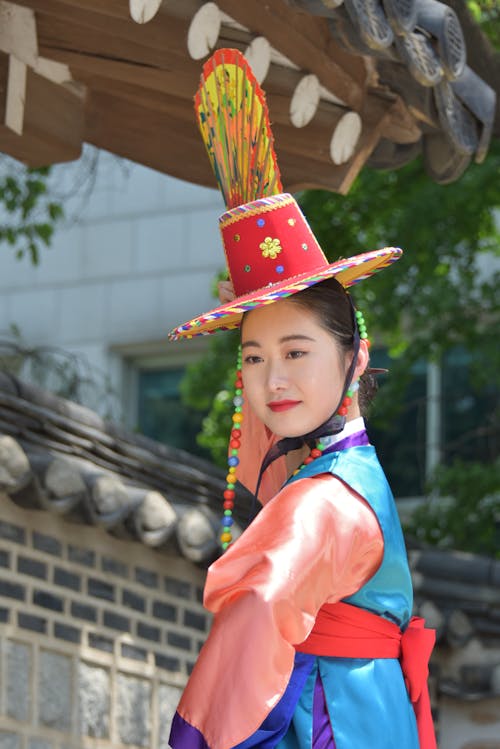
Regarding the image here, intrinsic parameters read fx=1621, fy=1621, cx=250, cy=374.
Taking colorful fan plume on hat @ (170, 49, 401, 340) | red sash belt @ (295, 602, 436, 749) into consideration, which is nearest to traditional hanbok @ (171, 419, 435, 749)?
red sash belt @ (295, 602, 436, 749)

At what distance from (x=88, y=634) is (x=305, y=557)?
241 cm

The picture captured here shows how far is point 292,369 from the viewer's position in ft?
10.8

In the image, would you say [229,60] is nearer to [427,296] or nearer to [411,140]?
[411,140]

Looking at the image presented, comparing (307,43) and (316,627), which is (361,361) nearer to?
(316,627)

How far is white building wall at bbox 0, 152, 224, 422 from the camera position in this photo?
13562mm

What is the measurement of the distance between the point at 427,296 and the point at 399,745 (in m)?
5.79

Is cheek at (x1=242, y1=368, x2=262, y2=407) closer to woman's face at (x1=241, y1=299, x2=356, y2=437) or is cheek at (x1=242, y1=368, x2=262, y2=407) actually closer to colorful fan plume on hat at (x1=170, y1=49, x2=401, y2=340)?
woman's face at (x1=241, y1=299, x2=356, y2=437)

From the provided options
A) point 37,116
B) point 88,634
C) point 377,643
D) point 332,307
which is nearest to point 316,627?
point 377,643

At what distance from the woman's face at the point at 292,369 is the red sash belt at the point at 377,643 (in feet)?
1.27

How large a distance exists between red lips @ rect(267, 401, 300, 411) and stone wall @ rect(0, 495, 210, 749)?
186cm

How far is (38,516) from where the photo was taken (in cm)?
511

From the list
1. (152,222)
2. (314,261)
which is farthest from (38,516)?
(152,222)

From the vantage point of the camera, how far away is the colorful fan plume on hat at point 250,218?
127 inches

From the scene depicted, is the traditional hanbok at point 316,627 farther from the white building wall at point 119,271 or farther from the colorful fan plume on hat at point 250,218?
the white building wall at point 119,271
